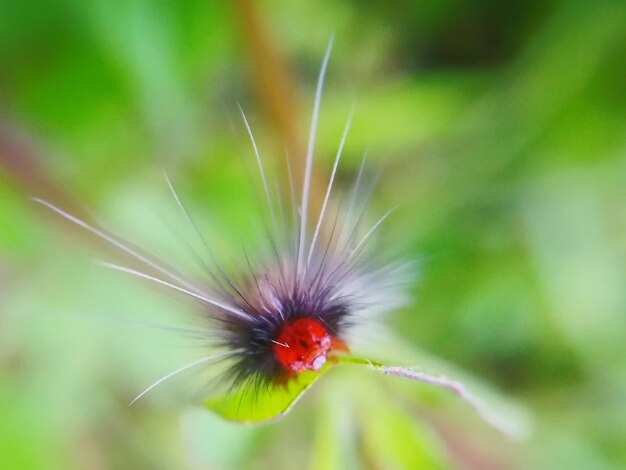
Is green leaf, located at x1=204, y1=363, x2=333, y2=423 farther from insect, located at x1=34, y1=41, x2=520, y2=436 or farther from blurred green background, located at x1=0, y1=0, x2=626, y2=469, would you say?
blurred green background, located at x1=0, y1=0, x2=626, y2=469

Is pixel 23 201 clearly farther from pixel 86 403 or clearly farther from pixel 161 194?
pixel 86 403

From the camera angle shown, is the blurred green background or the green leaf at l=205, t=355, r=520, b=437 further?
the blurred green background

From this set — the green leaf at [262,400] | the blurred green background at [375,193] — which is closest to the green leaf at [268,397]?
the green leaf at [262,400]

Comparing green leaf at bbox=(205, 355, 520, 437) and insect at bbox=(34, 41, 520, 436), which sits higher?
insect at bbox=(34, 41, 520, 436)

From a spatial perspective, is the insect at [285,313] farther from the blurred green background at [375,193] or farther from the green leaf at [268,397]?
the blurred green background at [375,193]

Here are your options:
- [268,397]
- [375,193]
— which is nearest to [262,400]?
[268,397]

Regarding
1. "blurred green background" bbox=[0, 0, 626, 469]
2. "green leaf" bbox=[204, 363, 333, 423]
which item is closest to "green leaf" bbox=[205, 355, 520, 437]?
"green leaf" bbox=[204, 363, 333, 423]

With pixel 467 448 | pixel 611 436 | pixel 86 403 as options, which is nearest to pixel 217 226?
pixel 86 403

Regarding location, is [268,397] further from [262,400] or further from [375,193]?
[375,193]
